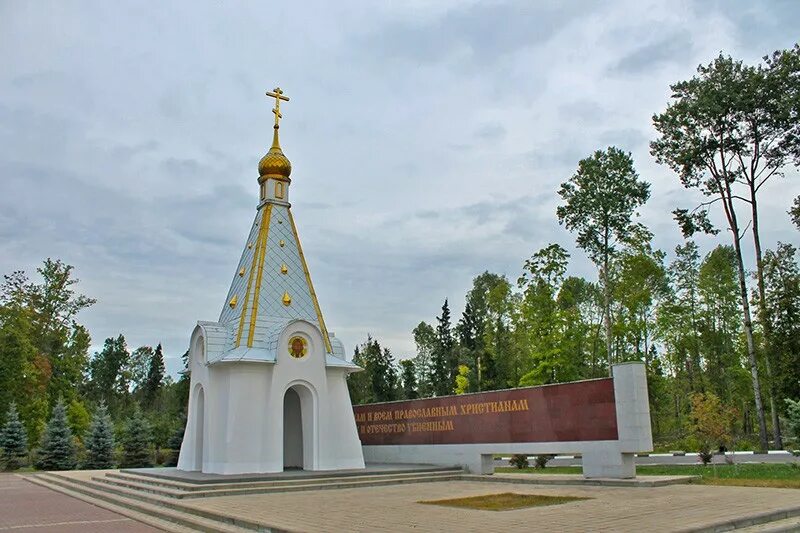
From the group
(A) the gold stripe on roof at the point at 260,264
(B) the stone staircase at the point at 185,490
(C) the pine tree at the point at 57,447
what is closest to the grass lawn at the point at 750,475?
(B) the stone staircase at the point at 185,490

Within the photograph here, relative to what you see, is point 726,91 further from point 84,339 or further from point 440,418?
point 84,339

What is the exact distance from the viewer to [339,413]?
1750 centimetres

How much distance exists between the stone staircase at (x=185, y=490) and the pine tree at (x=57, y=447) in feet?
29.2

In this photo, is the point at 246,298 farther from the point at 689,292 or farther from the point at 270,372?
the point at 689,292

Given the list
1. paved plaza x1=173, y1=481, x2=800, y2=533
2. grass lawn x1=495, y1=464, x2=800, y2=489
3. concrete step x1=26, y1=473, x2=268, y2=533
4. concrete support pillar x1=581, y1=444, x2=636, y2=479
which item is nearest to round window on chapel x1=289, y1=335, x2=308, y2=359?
paved plaza x1=173, y1=481, x2=800, y2=533

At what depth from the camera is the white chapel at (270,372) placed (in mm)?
15922

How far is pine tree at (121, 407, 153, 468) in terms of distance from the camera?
87.8ft

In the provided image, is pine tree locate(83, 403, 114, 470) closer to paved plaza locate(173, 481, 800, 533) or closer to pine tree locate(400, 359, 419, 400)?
paved plaza locate(173, 481, 800, 533)

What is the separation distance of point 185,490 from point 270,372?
176 inches

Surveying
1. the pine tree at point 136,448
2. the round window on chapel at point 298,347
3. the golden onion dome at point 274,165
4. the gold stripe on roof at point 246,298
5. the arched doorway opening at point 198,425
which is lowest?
→ the pine tree at point 136,448

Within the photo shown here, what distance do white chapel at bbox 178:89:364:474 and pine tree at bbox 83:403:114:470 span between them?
36.8 ft

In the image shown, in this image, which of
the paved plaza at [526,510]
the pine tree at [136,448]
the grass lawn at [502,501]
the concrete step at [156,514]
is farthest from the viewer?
the pine tree at [136,448]

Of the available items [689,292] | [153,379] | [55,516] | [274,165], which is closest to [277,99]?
[274,165]

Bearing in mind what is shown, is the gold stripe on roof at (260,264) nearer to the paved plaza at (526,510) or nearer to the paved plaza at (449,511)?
the paved plaza at (449,511)
